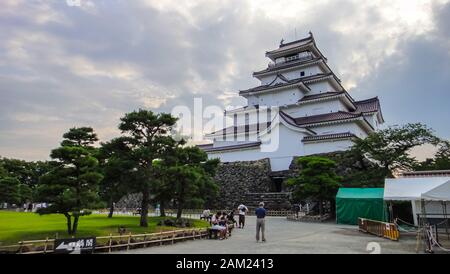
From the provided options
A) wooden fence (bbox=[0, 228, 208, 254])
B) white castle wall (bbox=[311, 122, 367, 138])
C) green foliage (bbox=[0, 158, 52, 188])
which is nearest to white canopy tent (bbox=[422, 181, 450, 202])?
wooden fence (bbox=[0, 228, 208, 254])

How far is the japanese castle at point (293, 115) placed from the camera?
37.1 metres

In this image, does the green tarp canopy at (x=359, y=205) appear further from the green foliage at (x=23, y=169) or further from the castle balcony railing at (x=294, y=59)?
the green foliage at (x=23, y=169)

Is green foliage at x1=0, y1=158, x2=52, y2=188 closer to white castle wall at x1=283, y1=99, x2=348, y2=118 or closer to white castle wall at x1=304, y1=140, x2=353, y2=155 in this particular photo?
white castle wall at x1=283, y1=99, x2=348, y2=118

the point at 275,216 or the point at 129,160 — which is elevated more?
the point at 129,160

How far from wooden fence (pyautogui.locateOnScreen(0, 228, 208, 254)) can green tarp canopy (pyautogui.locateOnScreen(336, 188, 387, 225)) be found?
474 inches

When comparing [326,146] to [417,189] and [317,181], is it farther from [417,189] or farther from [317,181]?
[417,189]

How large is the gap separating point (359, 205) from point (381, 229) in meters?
6.65

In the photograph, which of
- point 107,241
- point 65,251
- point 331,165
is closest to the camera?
point 65,251

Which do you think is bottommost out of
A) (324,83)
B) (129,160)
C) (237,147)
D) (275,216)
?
(275,216)

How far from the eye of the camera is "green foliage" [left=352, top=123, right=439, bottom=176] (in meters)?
26.2

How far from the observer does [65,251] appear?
31.2 ft
